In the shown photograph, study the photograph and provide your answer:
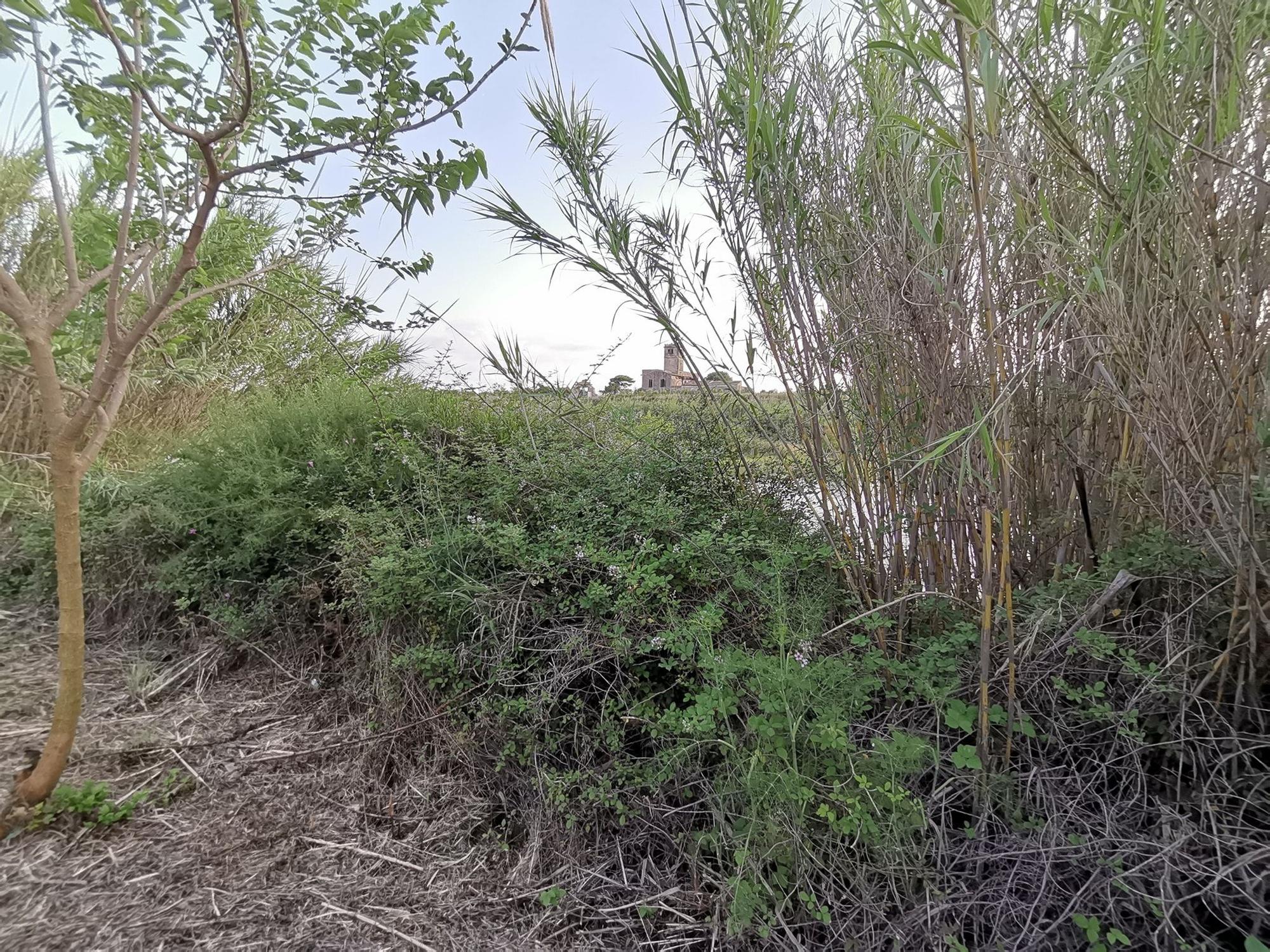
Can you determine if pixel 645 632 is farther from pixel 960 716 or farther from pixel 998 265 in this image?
pixel 998 265

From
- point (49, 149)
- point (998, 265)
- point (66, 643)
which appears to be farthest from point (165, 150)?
point (998, 265)

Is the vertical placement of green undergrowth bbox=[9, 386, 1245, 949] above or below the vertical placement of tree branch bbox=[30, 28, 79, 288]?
below

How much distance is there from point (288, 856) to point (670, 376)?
239 centimetres

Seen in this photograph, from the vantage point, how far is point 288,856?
5.49 ft

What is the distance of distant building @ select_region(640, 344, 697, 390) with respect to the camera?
8.14 feet

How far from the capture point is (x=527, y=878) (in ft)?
5.29

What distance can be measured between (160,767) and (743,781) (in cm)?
192

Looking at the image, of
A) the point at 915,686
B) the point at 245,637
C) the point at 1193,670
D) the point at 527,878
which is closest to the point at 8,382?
the point at 245,637

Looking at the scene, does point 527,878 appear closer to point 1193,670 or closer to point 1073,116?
point 1193,670

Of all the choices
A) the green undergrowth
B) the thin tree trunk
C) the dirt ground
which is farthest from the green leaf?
the thin tree trunk

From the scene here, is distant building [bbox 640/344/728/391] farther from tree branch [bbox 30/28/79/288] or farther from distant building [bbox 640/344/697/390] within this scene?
tree branch [bbox 30/28/79/288]

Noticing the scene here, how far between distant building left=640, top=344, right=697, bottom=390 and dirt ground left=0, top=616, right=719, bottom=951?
1668 mm

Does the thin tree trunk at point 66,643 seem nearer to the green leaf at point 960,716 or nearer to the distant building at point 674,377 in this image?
the distant building at point 674,377

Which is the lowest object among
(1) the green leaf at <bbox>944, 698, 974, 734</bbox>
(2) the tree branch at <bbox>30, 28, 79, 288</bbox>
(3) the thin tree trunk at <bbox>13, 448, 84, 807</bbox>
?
(1) the green leaf at <bbox>944, 698, 974, 734</bbox>
